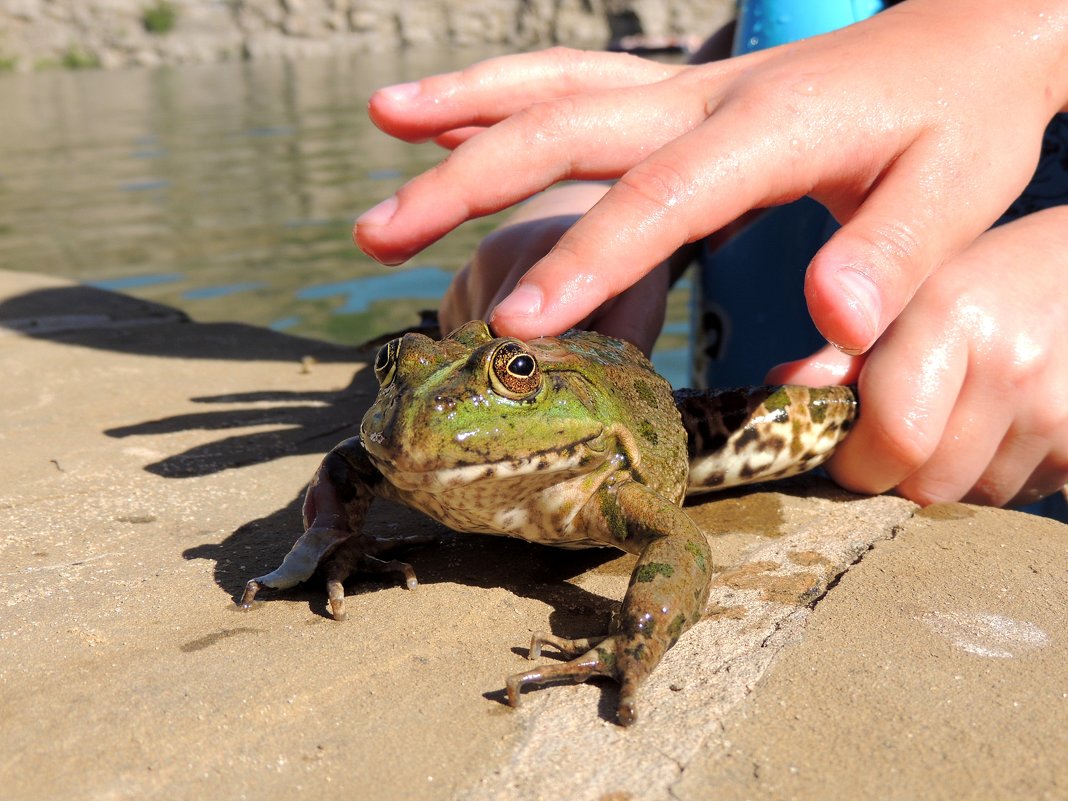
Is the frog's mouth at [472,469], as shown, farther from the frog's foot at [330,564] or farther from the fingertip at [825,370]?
the fingertip at [825,370]

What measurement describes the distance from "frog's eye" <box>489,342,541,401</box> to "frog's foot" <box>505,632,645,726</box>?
0.53m

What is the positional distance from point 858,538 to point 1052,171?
1907 mm

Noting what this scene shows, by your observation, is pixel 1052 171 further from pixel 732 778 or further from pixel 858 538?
pixel 732 778

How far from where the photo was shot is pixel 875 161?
95.1 inches

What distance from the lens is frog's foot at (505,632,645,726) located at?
6.03 feet

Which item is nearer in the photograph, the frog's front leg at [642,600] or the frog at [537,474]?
the frog's front leg at [642,600]

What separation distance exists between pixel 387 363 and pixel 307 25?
39.7 metres

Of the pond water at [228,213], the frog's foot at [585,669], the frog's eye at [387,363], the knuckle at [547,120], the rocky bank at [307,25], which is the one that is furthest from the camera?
the rocky bank at [307,25]

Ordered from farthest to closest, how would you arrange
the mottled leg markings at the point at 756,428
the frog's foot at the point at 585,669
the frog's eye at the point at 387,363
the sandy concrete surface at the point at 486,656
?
the mottled leg markings at the point at 756,428 < the frog's eye at the point at 387,363 < the frog's foot at the point at 585,669 < the sandy concrete surface at the point at 486,656

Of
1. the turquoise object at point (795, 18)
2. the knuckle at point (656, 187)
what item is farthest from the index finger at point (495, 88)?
the turquoise object at point (795, 18)

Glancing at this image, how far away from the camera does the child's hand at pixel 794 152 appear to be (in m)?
2.17

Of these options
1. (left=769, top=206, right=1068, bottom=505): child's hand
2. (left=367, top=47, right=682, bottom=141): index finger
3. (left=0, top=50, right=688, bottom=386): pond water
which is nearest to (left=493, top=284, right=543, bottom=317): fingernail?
(left=367, top=47, right=682, bottom=141): index finger

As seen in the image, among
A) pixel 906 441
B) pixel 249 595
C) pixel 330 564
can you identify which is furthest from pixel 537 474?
pixel 906 441

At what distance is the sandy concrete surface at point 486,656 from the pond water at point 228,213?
3.69 m
